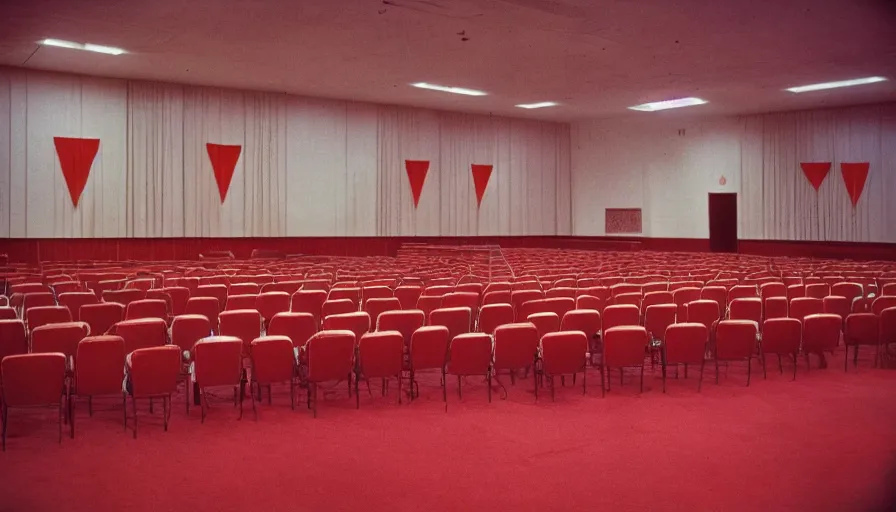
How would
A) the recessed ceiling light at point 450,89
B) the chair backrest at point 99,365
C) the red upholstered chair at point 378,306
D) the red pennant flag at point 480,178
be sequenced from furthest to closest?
the red pennant flag at point 480,178
the recessed ceiling light at point 450,89
the red upholstered chair at point 378,306
the chair backrest at point 99,365

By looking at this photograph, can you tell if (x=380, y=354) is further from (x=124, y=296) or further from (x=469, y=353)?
(x=124, y=296)

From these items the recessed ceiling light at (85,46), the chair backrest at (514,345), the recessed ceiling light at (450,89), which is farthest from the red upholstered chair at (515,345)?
the recessed ceiling light at (450,89)

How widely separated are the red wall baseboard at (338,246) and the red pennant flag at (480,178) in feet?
5.80

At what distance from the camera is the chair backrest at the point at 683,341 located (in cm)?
668

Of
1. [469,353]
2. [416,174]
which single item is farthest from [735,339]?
[416,174]

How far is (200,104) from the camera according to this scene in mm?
21406

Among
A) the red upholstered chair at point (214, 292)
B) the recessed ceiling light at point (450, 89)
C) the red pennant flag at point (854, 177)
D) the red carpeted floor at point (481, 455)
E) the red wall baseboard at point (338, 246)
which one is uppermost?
the recessed ceiling light at point (450, 89)

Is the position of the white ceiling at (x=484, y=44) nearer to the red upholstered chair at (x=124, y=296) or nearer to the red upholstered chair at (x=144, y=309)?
the red upholstered chair at (x=124, y=296)

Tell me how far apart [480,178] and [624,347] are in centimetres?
2140

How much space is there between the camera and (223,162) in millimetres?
21734

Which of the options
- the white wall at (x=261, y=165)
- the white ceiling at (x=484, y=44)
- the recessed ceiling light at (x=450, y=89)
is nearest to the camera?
the white ceiling at (x=484, y=44)

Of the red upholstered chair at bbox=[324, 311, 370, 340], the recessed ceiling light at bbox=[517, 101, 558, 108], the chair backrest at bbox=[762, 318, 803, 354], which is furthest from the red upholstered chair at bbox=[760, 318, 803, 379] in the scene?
the recessed ceiling light at bbox=[517, 101, 558, 108]

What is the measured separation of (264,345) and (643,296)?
199 inches

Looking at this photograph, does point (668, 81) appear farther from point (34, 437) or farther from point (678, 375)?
point (34, 437)
